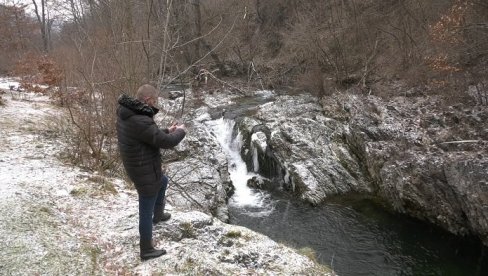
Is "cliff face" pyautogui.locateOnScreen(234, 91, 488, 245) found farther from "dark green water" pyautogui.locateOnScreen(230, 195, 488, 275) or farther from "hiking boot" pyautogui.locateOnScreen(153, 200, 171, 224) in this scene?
"hiking boot" pyautogui.locateOnScreen(153, 200, 171, 224)

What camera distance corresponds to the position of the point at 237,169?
13.7m

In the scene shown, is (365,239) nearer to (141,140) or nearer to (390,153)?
(390,153)

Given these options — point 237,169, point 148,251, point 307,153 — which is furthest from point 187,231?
point 237,169

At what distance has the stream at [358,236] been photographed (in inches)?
335

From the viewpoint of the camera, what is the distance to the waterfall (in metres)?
11.8

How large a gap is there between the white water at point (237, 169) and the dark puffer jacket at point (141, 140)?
6.86 metres

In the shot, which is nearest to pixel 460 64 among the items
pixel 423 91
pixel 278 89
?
pixel 423 91

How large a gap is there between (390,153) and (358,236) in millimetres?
2871

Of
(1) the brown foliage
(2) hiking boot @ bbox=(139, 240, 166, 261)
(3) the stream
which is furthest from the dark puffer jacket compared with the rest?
(1) the brown foliage

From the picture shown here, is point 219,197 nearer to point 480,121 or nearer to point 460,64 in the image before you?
point 480,121

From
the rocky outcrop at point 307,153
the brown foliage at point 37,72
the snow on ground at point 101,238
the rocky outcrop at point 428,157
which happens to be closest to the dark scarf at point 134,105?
the snow on ground at point 101,238

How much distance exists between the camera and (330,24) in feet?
66.9

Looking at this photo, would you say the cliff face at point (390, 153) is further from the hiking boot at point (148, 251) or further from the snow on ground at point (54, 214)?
the hiking boot at point (148, 251)

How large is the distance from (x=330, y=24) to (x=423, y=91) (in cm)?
795
